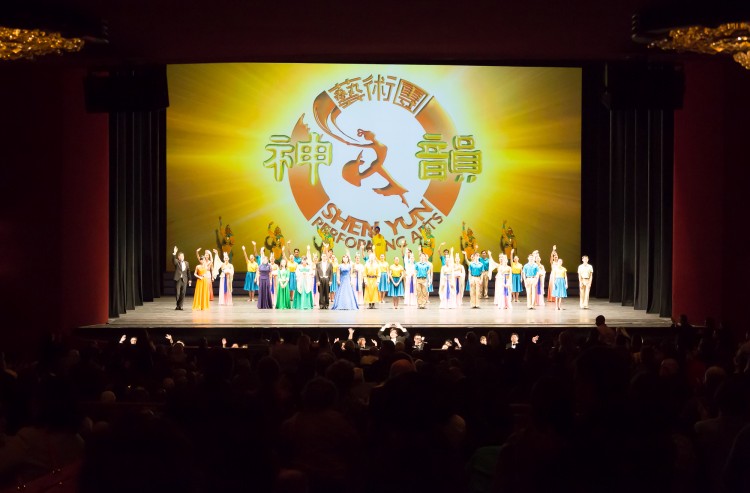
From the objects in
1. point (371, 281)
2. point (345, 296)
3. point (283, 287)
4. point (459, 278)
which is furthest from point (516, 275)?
point (283, 287)

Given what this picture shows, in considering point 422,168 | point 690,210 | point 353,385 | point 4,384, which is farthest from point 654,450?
point 422,168

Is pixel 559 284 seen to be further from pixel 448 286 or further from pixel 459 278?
pixel 448 286

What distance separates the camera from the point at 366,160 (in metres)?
19.9

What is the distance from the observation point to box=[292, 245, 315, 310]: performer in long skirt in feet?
54.5

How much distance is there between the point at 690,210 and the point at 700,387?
878 cm

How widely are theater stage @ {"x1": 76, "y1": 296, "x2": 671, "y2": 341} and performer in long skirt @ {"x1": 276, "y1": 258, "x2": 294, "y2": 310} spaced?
0.44m

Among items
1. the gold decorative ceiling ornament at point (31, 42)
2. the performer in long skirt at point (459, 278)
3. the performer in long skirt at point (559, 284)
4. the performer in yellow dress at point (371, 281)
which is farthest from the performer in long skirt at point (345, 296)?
the gold decorative ceiling ornament at point (31, 42)

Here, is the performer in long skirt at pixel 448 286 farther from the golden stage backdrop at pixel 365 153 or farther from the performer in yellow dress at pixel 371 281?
the golden stage backdrop at pixel 365 153

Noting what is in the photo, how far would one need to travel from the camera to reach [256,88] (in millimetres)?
19969

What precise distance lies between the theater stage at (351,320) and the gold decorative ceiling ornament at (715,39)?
4.89 meters

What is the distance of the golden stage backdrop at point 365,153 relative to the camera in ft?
65.1

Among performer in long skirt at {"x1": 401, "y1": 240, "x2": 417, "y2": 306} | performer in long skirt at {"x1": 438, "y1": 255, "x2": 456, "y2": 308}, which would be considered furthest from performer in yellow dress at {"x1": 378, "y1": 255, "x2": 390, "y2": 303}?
performer in long skirt at {"x1": 438, "y1": 255, "x2": 456, "y2": 308}

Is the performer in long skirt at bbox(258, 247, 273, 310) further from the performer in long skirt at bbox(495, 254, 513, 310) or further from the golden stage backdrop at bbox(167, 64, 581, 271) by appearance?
the performer in long skirt at bbox(495, 254, 513, 310)

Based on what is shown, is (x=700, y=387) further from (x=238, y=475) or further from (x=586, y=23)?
(x=586, y=23)
